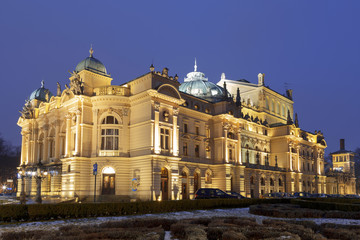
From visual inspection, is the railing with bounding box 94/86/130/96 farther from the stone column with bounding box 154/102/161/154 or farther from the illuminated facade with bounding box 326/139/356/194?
the illuminated facade with bounding box 326/139/356/194

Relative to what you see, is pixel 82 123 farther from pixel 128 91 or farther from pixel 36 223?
pixel 36 223

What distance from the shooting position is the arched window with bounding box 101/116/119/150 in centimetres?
4972

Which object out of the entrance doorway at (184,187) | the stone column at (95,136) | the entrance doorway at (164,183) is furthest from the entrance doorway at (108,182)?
the entrance doorway at (184,187)

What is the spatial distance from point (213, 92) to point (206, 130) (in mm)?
15161

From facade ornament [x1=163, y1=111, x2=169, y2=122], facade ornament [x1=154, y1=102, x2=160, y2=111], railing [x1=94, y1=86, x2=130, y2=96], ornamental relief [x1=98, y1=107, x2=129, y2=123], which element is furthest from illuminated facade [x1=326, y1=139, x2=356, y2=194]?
railing [x1=94, y1=86, x2=130, y2=96]

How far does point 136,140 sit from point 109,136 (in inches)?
154

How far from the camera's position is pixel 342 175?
104 metres

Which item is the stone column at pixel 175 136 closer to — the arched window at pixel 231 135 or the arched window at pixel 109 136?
the arched window at pixel 109 136

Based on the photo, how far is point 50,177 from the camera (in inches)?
2266

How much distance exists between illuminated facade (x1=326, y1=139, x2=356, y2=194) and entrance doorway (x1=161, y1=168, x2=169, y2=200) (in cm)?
5419

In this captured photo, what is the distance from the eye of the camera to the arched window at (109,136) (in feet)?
163

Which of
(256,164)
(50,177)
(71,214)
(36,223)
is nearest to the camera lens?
(36,223)

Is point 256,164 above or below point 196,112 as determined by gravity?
below

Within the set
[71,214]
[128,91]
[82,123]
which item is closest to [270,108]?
[128,91]
